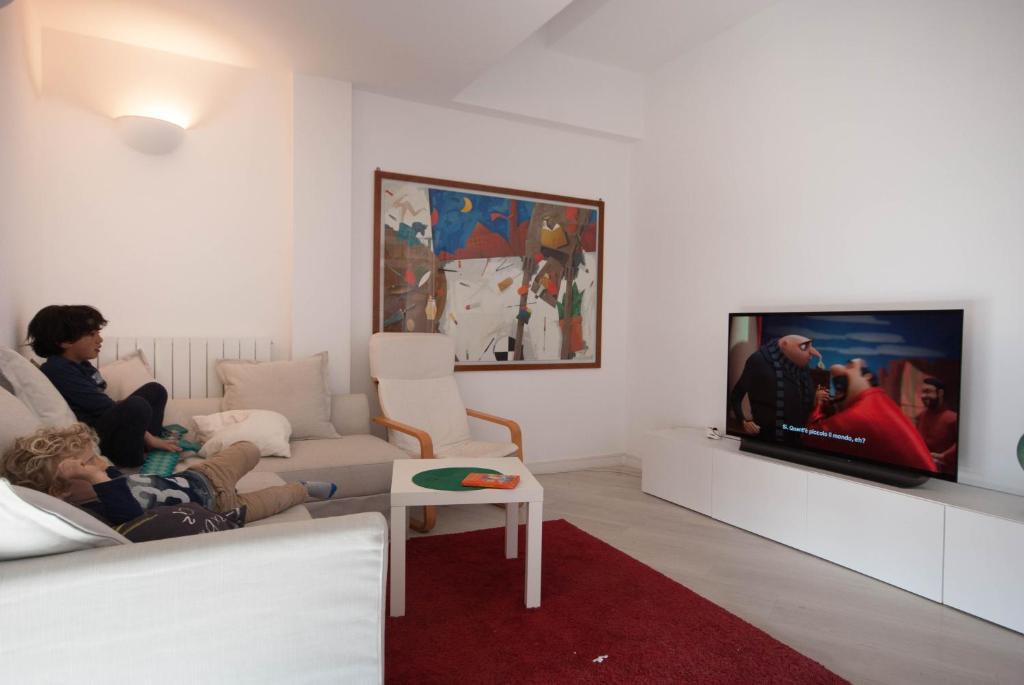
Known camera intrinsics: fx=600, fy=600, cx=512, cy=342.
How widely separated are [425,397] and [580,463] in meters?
1.46

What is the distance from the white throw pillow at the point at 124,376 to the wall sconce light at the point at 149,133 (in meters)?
1.12

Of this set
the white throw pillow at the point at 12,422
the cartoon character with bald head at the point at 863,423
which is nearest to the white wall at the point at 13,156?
the white throw pillow at the point at 12,422

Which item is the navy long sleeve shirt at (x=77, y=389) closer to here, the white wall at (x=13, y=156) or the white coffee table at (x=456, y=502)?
the white wall at (x=13, y=156)

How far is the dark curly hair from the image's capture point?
234cm

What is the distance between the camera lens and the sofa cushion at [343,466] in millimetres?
2543

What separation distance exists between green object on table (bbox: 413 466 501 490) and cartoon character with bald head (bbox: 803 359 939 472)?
5.54 feet

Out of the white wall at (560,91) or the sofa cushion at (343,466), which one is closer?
the sofa cushion at (343,466)

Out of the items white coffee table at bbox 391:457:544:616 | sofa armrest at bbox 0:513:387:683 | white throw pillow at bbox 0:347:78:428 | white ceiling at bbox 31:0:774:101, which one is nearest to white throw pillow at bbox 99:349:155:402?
white throw pillow at bbox 0:347:78:428

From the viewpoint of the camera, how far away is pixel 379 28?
2.82 meters

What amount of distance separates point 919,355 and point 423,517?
92.9 inches

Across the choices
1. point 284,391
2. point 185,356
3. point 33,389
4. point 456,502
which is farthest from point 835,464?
point 185,356

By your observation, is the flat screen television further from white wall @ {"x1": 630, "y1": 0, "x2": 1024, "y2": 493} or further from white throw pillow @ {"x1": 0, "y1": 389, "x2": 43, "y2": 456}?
white throw pillow @ {"x1": 0, "y1": 389, "x2": 43, "y2": 456}

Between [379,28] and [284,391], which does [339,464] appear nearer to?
[284,391]

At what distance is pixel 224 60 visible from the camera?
322cm
